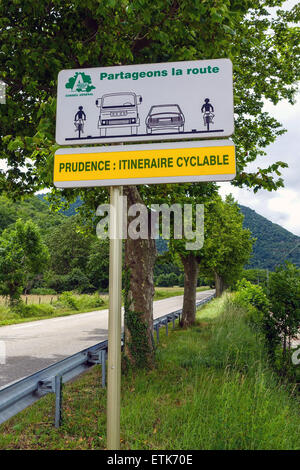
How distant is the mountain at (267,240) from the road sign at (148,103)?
4012 inches

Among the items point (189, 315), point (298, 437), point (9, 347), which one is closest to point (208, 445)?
point (298, 437)

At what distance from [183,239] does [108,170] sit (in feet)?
37.2

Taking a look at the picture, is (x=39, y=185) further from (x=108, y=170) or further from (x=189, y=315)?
(x=189, y=315)

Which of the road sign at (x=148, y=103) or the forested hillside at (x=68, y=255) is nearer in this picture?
the road sign at (x=148, y=103)

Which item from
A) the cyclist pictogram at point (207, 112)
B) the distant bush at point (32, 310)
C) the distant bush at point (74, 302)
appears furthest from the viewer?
the distant bush at point (74, 302)

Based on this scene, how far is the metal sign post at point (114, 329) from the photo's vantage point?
104 inches

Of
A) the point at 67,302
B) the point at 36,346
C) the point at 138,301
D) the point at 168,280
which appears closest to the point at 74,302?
the point at 67,302

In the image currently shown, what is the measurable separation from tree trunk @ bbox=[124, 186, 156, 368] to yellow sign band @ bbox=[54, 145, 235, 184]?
16.0ft

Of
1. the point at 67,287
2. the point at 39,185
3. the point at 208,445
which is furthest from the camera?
the point at 67,287

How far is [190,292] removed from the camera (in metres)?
17.2

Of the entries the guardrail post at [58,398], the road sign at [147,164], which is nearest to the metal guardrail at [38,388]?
the guardrail post at [58,398]

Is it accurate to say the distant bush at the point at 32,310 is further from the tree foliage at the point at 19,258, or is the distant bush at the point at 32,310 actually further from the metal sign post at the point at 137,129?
the metal sign post at the point at 137,129

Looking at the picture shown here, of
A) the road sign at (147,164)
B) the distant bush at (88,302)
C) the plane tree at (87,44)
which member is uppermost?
the plane tree at (87,44)

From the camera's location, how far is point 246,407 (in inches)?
167
